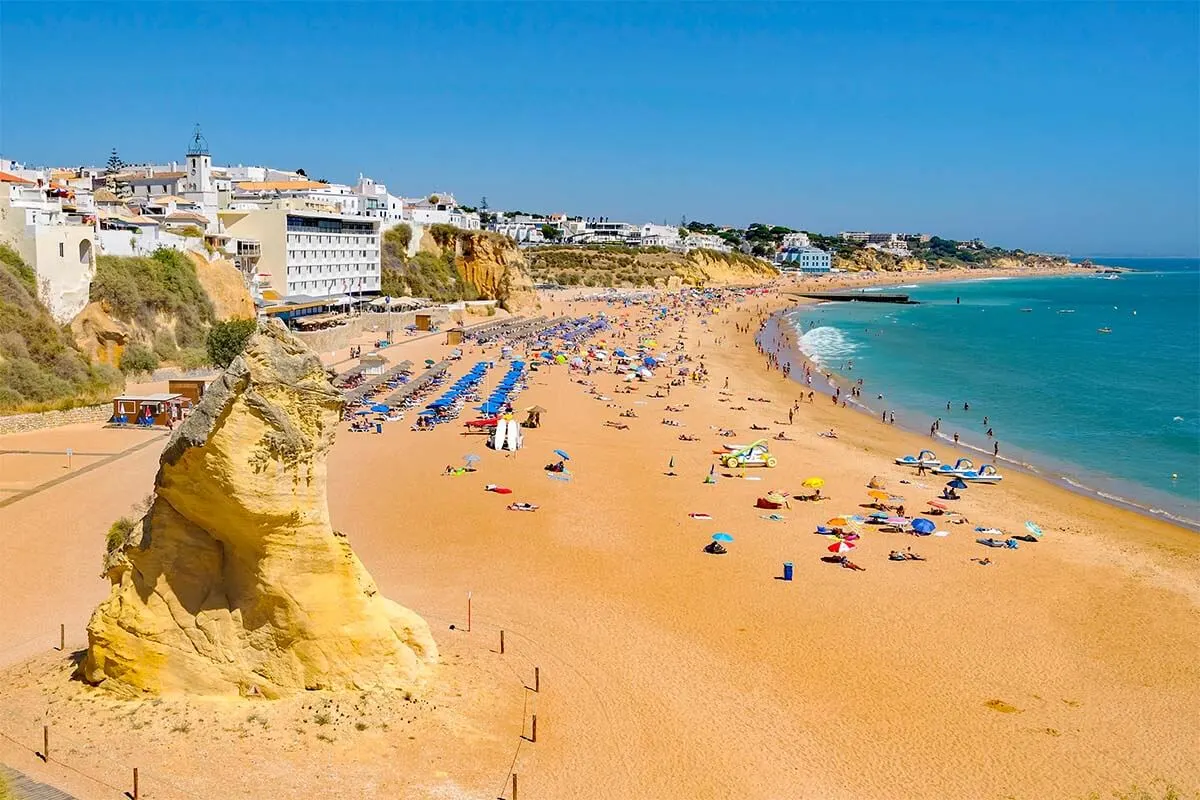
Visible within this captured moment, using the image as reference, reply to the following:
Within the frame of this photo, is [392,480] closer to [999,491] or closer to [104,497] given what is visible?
[104,497]

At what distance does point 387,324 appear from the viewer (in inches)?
2098

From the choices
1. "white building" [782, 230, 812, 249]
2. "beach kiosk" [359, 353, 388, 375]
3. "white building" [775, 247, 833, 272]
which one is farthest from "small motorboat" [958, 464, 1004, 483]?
"white building" [782, 230, 812, 249]

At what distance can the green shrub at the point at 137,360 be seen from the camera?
33.2 m

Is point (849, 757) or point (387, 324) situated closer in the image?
point (849, 757)

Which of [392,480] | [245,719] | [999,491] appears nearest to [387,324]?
[392,480]

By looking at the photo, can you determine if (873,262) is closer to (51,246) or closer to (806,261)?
(806,261)

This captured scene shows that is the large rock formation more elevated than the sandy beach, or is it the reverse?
the large rock formation

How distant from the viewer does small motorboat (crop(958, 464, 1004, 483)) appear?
2586 cm

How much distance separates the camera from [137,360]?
33469mm

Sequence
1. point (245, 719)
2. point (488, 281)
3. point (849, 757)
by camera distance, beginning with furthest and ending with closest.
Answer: point (488, 281), point (849, 757), point (245, 719)

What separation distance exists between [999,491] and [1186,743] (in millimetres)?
13598

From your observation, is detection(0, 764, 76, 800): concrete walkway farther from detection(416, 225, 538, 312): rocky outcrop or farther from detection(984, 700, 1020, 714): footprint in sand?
detection(416, 225, 538, 312): rocky outcrop

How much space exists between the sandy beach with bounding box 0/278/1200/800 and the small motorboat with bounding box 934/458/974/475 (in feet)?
4.41

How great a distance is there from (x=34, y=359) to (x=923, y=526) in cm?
2734
